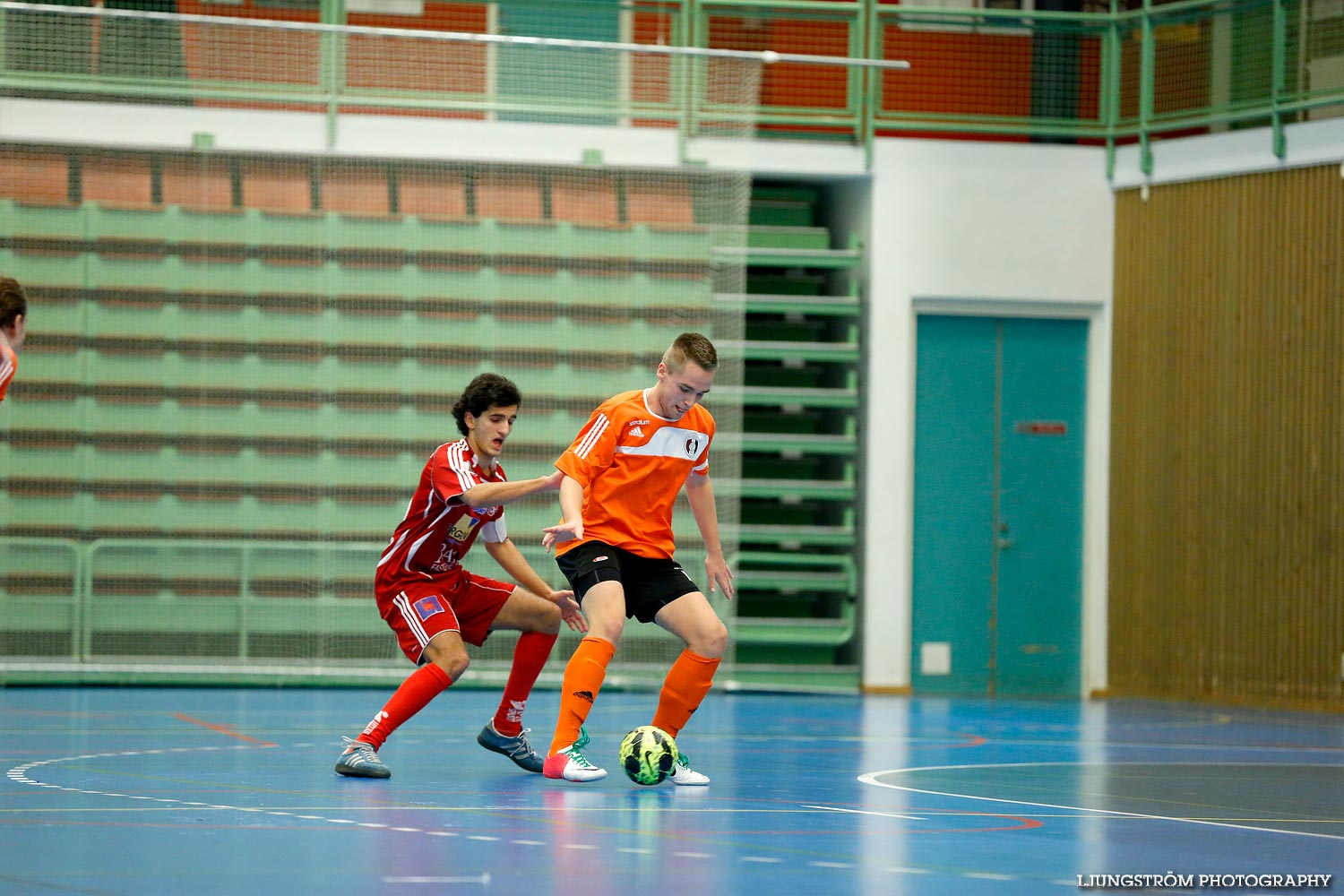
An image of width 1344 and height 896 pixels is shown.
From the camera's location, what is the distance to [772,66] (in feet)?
44.3

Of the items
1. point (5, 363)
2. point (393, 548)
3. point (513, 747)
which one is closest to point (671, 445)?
point (393, 548)

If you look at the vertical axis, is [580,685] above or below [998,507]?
below

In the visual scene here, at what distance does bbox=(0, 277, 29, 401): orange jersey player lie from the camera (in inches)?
227

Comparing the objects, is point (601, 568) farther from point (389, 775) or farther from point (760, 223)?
point (760, 223)

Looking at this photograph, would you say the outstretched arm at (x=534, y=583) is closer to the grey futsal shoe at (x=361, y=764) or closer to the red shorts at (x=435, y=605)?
the red shorts at (x=435, y=605)

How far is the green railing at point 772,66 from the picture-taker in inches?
465

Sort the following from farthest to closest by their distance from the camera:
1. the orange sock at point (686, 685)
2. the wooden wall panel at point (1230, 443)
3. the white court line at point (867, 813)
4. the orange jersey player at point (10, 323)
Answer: the wooden wall panel at point (1230, 443)
the orange sock at point (686, 685)
the orange jersey player at point (10, 323)
the white court line at point (867, 813)

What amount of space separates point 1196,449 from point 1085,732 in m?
3.67

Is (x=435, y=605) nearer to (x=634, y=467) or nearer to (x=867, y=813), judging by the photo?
(x=634, y=467)

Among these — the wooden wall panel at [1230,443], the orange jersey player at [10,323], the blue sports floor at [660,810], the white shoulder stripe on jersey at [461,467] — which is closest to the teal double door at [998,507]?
the wooden wall panel at [1230,443]

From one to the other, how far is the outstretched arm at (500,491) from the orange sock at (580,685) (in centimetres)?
64

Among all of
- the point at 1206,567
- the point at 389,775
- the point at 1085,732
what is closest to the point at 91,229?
the point at 389,775

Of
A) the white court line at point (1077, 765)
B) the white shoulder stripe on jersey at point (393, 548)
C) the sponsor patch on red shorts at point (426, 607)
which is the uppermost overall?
the white shoulder stripe on jersey at point (393, 548)

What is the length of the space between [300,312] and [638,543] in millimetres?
6378
